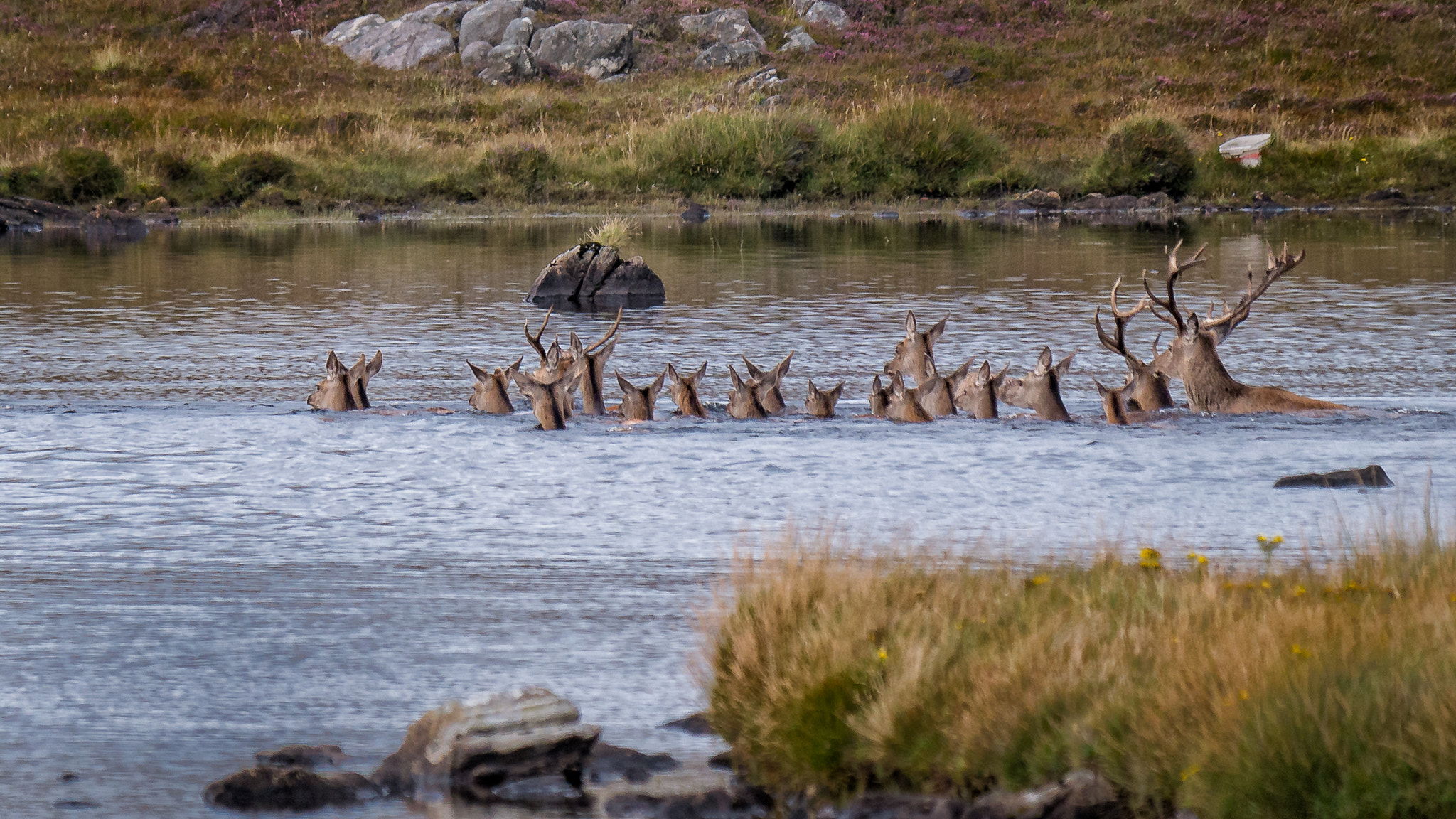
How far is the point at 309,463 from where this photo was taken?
36.6 feet

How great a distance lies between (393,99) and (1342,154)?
24.8 metres

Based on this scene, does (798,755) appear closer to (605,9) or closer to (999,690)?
(999,690)

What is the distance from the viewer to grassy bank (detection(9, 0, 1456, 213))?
3784cm

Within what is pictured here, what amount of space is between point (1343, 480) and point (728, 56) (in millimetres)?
46774

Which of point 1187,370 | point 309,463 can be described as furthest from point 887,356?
point 309,463

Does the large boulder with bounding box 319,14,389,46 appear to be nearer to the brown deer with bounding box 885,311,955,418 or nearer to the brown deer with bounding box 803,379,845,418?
the brown deer with bounding box 885,311,955,418

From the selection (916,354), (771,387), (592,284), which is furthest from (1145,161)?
(771,387)

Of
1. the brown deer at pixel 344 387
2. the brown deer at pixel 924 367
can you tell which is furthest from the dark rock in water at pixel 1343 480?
the brown deer at pixel 344 387

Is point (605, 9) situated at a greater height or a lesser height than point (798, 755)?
greater

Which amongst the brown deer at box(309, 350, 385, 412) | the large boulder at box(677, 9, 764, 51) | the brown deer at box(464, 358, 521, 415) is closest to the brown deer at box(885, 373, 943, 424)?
the brown deer at box(464, 358, 521, 415)

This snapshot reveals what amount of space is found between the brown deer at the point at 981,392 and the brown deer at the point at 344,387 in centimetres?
427

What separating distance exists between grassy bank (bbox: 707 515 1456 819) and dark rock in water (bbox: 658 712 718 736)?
6.7 inches

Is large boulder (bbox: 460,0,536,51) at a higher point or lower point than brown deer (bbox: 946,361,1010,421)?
higher

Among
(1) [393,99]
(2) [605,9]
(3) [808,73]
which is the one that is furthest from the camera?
(2) [605,9]
